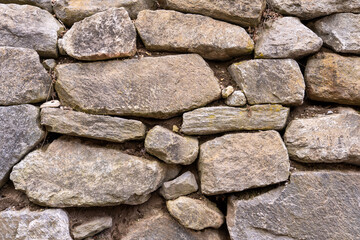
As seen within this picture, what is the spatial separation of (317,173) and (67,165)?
168 centimetres

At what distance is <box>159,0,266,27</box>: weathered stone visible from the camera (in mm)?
1893

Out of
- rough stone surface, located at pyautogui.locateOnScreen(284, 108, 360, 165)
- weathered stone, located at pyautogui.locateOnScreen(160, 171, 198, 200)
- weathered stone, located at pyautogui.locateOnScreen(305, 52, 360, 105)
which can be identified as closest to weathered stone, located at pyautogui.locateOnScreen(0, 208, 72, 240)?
weathered stone, located at pyautogui.locateOnScreen(160, 171, 198, 200)

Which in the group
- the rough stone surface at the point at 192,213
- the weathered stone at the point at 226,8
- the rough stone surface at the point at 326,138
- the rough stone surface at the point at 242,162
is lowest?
the rough stone surface at the point at 192,213

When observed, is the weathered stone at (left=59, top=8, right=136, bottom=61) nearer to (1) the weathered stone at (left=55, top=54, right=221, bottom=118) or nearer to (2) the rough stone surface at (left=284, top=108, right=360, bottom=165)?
(1) the weathered stone at (left=55, top=54, right=221, bottom=118)

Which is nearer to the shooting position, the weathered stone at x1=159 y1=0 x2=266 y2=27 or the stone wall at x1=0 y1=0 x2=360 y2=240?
the stone wall at x1=0 y1=0 x2=360 y2=240

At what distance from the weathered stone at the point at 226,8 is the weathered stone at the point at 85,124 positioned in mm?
910

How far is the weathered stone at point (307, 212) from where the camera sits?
5.84ft

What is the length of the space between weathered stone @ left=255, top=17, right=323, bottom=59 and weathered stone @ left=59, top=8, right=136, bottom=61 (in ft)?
3.03

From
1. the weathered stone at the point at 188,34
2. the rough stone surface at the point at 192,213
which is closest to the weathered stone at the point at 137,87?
the weathered stone at the point at 188,34

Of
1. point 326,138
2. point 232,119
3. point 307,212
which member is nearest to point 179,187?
point 232,119

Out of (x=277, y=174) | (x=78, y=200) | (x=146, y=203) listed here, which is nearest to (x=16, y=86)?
(x=78, y=200)

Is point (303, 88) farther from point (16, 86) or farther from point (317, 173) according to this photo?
point (16, 86)

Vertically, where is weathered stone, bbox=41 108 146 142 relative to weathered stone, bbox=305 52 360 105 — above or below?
below

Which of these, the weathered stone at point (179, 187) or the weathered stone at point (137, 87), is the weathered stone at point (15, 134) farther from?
the weathered stone at point (179, 187)
